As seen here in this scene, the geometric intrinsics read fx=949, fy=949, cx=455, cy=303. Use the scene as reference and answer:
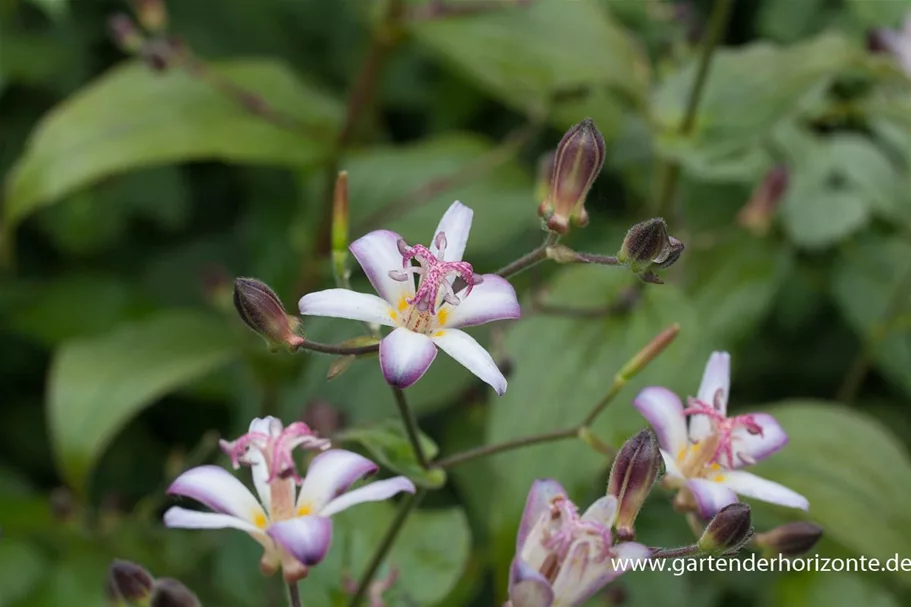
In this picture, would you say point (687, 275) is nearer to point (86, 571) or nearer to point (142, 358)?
point (142, 358)

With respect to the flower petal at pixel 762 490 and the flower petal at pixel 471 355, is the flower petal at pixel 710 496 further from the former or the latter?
the flower petal at pixel 471 355

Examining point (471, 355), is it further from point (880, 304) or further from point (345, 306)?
point (880, 304)

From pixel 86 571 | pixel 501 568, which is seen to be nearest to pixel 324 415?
pixel 501 568

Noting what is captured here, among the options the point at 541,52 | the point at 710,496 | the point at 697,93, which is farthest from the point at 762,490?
Answer: the point at 541,52

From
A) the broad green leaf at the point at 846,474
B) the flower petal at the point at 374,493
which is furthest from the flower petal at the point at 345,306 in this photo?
the broad green leaf at the point at 846,474

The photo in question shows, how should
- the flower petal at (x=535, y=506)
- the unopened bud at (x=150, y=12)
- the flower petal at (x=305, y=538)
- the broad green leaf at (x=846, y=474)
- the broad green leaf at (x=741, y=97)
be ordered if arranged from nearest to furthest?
the flower petal at (x=305, y=538) → the flower petal at (x=535, y=506) → the broad green leaf at (x=846, y=474) → the broad green leaf at (x=741, y=97) → the unopened bud at (x=150, y=12)

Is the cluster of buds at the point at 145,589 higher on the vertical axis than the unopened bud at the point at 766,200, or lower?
lower
